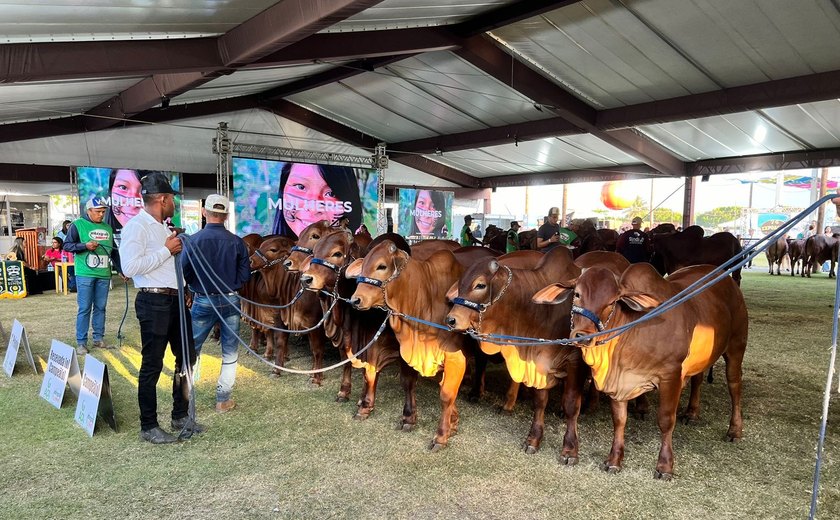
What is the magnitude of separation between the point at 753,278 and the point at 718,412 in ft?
48.7

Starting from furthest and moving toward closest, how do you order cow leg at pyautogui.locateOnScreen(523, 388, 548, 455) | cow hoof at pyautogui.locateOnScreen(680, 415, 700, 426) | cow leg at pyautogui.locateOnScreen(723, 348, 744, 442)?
cow hoof at pyautogui.locateOnScreen(680, 415, 700, 426), cow leg at pyautogui.locateOnScreen(723, 348, 744, 442), cow leg at pyautogui.locateOnScreen(523, 388, 548, 455)

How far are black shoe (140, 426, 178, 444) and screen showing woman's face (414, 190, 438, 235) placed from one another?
1381cm

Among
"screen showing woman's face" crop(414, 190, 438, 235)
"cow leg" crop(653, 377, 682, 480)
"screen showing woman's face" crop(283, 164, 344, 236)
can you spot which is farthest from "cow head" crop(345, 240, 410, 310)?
"screen showing woman's face" crop(414, 190, 438, 235)

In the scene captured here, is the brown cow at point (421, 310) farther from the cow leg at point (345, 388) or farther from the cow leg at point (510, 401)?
the cow leg at point (345, 388)

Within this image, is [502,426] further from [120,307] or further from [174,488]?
[120,307]

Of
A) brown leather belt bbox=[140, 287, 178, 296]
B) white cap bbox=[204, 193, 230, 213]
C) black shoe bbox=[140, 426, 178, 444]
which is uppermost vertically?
white cap bbox=[204, 193, 230, 213]

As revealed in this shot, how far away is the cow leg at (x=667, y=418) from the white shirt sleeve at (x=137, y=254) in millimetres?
3382

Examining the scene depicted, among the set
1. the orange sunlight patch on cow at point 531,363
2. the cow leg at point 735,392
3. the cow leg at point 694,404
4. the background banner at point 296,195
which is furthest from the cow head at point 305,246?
the background banner at point 296,195

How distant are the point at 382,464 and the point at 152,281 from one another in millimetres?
2018

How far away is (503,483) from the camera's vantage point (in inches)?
126

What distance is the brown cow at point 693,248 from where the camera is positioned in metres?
7.84

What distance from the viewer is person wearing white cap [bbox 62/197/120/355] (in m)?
5.93

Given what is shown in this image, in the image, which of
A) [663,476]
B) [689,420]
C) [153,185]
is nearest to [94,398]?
[153,185]

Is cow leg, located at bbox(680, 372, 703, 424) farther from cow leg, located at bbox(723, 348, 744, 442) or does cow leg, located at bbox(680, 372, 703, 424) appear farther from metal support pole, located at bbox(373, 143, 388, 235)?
metal support pole, located at bbox(373, 143, 388, 235)
